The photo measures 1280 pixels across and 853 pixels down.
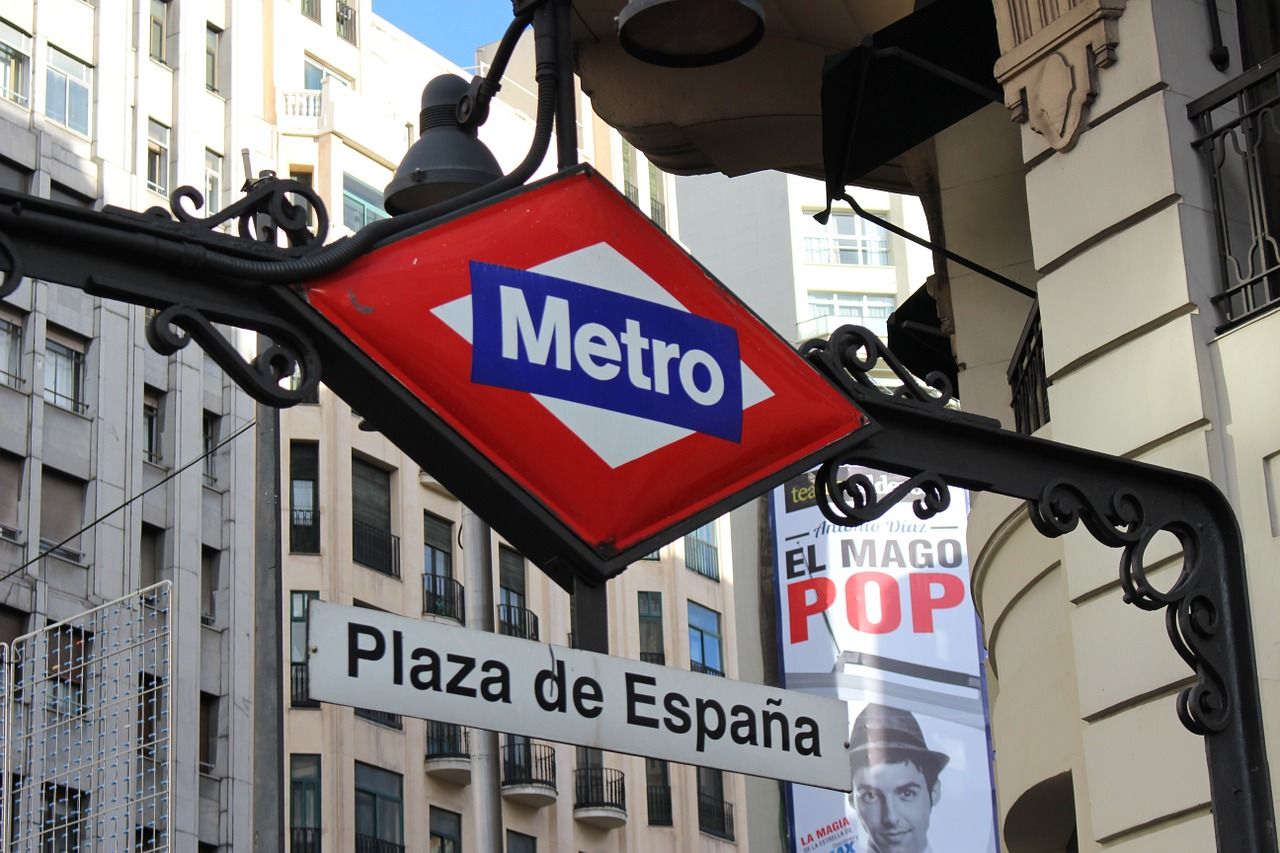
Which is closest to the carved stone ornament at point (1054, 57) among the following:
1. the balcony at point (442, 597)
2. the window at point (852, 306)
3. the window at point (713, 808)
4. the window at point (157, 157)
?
the window at point (157, 157)

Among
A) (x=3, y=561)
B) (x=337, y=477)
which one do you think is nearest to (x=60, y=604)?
(x=3, y=561)

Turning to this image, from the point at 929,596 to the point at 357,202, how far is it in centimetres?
1502

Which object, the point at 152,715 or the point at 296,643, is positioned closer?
the point at 152,715

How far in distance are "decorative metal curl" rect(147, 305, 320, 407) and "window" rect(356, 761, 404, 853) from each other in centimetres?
3929

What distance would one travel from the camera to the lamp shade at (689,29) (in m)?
6.37

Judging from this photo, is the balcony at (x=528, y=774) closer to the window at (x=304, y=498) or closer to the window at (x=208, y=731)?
the window at (x=304, y=498)

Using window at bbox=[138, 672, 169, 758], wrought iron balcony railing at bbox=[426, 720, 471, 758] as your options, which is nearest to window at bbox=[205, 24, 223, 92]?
wrought iron balcony railing at bbox=[426, 720, 471, 758]

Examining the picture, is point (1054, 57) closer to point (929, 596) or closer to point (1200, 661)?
point (1200, 661)

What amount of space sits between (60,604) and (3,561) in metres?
1.32

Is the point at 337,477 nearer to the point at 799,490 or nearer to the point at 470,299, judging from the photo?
the point at 799,490

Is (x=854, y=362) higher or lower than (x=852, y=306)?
lower

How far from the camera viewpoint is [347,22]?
5322 centimetres

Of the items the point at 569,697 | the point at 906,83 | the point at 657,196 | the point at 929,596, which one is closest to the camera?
the point at 569,697

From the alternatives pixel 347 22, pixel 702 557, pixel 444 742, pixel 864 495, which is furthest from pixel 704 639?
pixel 864 495
